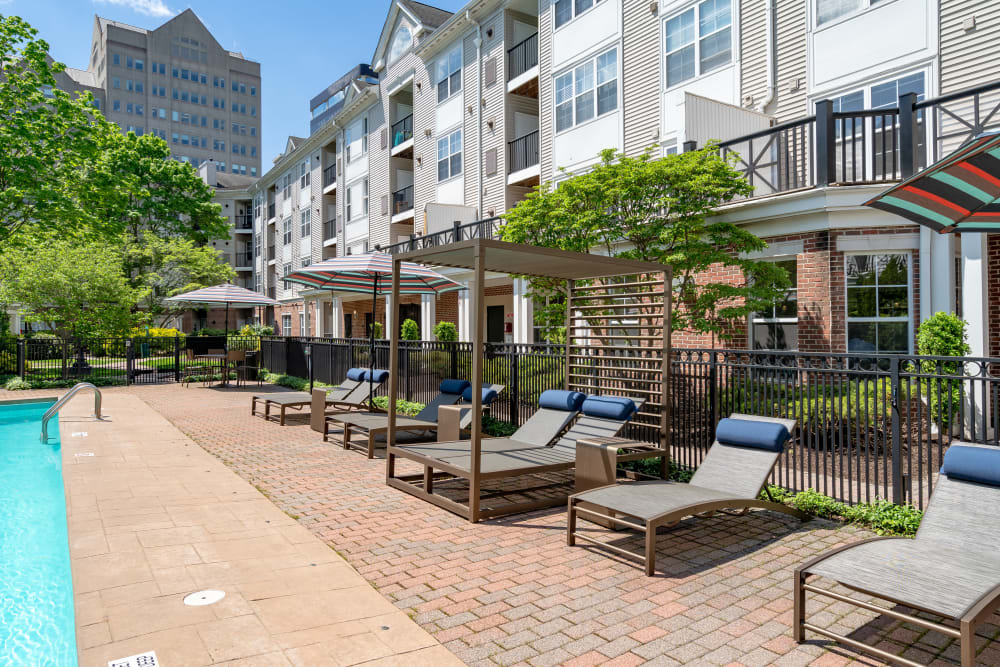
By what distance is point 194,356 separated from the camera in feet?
67.6

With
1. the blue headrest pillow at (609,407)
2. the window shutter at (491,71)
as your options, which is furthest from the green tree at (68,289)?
the blue headrest pillow at (609,407)

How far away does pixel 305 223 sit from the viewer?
38.2 m

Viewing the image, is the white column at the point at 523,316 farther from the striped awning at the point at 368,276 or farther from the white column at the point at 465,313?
the striped awning at the point at 368,276

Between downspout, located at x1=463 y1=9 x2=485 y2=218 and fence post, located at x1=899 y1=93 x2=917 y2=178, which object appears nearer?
fence post, located at x1=899 y1=93 x2=917 y2=178

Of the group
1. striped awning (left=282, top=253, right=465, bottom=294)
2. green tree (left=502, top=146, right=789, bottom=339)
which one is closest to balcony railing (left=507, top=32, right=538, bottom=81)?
green tree (left=502, top=146, right=789, bottom=339)

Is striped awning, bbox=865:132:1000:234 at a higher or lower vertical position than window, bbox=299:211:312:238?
lower

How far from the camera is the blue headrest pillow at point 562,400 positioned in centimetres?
708

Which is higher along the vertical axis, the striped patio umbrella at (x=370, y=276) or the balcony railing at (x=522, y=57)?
the balcony railing at (x=522, y=57)

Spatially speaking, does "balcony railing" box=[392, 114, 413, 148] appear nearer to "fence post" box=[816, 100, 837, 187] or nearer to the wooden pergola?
"fence post" box=[816, 100, 837, 187]

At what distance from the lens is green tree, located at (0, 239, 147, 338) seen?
58.9 feet

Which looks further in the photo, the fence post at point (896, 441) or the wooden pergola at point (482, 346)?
the wooden pergola at point (482, 346)

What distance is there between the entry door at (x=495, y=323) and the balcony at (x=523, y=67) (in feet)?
25.7

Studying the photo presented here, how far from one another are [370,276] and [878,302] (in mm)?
9242

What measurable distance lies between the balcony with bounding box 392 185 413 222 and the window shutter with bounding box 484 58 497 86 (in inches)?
293
